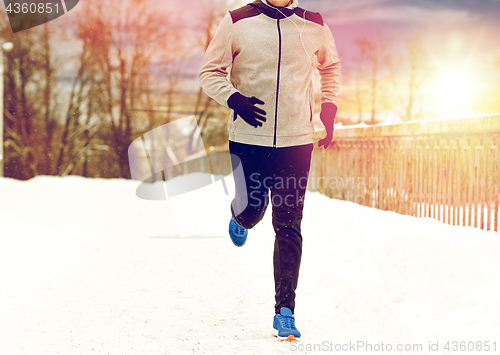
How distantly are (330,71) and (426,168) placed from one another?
3871mm

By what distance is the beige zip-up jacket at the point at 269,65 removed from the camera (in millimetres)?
3027

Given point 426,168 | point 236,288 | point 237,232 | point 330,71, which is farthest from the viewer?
point 426,168

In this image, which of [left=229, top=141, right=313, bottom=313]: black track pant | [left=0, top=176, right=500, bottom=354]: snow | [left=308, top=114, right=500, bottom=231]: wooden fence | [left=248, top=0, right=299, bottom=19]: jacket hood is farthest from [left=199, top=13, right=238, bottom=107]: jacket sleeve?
[left=308, top=114, right=500, bottom=231]: wooden fence

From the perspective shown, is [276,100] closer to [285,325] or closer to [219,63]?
[219,63]

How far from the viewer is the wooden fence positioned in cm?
543

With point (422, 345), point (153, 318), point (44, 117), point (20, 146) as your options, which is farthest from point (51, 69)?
point (422, 345)

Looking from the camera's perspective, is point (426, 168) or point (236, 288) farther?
point (426, 168)

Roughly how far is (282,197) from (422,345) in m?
1.33

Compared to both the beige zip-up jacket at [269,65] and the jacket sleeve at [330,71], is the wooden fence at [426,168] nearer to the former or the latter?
the jacket sleeve at [330,71]

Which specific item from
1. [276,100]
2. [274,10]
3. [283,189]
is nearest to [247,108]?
[276,100]

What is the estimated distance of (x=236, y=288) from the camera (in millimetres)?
4438

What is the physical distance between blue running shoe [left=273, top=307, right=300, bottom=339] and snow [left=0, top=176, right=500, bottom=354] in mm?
74

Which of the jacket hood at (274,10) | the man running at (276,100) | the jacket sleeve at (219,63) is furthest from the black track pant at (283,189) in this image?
the jacket hood at (274,10)

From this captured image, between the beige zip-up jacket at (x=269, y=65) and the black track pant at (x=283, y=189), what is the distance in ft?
0.25
